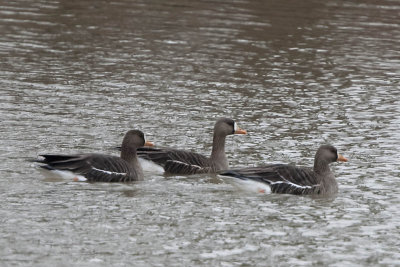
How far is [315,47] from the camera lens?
31.4 metres

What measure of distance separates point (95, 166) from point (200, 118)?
17.6 ft

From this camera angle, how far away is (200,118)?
21.8 metres

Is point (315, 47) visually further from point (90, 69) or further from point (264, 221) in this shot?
point (264, 221)

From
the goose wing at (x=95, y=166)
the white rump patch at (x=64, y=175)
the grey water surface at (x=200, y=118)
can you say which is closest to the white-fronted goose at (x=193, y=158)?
the grey water surface at (x=200, y=118)

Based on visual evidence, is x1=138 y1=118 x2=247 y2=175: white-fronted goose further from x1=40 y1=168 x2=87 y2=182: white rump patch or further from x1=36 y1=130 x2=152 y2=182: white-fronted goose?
x1=40 y1=168 x2=87 y2=182: white rump patch

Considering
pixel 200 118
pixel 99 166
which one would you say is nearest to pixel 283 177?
pixel 99 166

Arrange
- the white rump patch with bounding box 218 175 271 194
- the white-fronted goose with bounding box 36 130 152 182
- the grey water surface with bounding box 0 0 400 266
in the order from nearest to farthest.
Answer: the grey water surface with bounding box 0 0 400 266 < the white rump patch with bounding box 218 175 271 194 < the white-fronted goose with bounding box 36 130 152 182

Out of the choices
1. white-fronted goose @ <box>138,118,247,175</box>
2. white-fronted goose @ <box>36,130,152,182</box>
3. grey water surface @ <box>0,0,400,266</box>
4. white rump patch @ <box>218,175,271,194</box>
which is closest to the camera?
grey water surface @ <box>0,0,400,266</box>

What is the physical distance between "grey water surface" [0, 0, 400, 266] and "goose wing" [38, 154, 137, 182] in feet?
0.88

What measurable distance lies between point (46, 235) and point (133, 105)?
990cm

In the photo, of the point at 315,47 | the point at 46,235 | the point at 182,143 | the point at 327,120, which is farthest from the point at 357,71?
the point at 46,235

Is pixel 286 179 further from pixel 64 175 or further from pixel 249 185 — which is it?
pixel 64 175

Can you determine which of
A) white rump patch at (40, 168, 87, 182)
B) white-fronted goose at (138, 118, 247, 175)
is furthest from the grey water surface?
white-fronted goose at (138, 118, 247, 175)

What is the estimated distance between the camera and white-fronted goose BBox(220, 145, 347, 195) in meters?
16.3
